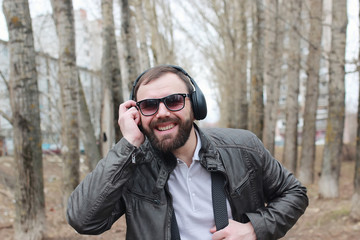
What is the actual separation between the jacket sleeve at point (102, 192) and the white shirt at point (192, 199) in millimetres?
292

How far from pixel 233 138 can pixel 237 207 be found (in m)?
0.45

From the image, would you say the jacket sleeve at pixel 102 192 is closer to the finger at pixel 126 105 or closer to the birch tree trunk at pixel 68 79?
the finger at pixel 126 105

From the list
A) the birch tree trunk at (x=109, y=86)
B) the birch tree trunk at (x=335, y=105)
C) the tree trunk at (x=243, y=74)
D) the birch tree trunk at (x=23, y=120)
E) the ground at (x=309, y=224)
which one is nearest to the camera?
the birch tree trunk at (x=23, y=120)

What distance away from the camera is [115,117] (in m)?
8.56

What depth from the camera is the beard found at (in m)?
2.00

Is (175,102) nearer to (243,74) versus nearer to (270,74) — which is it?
(270,74)

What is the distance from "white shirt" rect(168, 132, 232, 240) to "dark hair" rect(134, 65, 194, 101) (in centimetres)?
50

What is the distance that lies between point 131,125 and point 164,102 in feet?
0.83

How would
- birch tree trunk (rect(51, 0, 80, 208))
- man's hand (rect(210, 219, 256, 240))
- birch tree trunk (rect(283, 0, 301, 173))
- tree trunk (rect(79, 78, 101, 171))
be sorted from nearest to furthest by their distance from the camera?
man's hand (rect(210, 219, 256, 240)), birch tree trunk (rect(51, 0, 80, 208)), tree trunk (rect(79, 78, 101, 171)), birch tree trunk (rect(283, 0, 301, 173))

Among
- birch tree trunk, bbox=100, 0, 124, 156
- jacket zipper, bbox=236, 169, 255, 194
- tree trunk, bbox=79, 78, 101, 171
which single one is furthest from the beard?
tree trunk, bbox=79, 78, 101, 171

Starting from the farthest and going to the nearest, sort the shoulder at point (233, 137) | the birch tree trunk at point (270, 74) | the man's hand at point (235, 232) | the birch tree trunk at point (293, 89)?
the birch tree trunk at point (270, 74) < the birch tree trunk at point (293, 89) < the shoulder at point (233, 137) < the man's hand at point (235, 232)

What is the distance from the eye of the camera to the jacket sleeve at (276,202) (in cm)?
199

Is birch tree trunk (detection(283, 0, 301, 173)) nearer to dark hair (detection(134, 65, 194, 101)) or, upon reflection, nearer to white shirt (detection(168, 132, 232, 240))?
dark hair (detection(134, 65, 194, 101))

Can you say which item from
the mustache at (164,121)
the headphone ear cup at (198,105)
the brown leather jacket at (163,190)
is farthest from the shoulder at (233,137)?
the mustache at (164,121)
